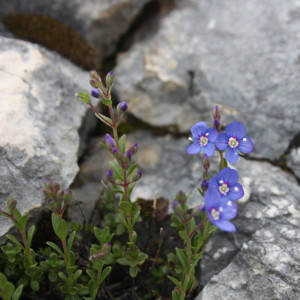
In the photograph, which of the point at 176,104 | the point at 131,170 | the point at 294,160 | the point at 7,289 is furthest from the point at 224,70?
the point at 7,289

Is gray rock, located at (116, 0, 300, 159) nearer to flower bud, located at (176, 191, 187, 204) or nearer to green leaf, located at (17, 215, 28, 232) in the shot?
flower bud, located at (176, 191, 187, 204)

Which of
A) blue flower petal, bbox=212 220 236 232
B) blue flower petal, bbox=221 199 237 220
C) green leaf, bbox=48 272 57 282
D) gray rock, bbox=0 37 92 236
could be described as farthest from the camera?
gray rock, bbox=0 37 92 236

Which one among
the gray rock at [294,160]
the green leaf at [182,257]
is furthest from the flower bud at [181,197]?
the gray rock at [294,160]

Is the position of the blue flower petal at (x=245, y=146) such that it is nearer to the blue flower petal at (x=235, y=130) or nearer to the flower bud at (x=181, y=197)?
the blue flower petal at (x=235, y=130)

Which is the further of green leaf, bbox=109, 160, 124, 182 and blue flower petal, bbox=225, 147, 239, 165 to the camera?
green leaf, bbox=109, 160, 124, 182

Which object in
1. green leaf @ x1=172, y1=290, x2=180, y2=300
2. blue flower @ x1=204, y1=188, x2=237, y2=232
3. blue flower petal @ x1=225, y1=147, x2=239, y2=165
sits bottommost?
green leaf @ x1=172, y1=290, x2=180, y2=300

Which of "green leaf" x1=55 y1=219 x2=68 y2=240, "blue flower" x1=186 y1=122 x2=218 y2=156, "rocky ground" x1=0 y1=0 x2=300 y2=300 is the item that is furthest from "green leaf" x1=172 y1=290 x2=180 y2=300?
"blue flower" x1=186 y1=122 x2=218 y2=156

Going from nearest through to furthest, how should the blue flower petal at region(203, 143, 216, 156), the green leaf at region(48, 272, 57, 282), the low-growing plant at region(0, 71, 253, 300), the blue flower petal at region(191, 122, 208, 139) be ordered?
the low-growing plant at region(0, 71, 253, 300)
the blue flower petal at region(203, 143, 216, 156)
the blue flower petal at region(191, 122, 208, 139)
the green leaf at region(48, 272, 57, 282)

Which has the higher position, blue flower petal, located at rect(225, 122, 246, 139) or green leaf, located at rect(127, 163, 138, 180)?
blue flower petal, located at rect(225, 122, 246, 139)
